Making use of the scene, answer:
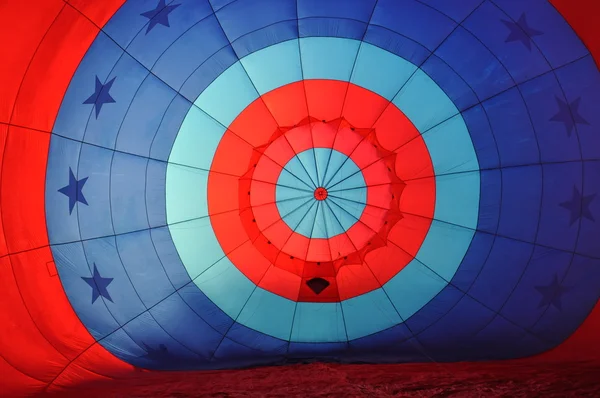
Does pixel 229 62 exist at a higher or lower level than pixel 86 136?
higher

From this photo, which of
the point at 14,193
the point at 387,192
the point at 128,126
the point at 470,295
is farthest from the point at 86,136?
the point at 470,295

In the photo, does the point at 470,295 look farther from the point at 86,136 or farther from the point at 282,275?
the point at 86,136

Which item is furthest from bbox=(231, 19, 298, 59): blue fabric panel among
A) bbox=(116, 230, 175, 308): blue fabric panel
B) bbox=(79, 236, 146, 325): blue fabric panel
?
bbox=(79, 236, 146, 325): blue fabric panel

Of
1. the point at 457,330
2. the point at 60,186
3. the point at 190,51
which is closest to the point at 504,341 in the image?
the point at 457,330

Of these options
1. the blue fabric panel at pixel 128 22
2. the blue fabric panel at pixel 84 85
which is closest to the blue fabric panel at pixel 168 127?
the blue fabric panel at pixel 84 85

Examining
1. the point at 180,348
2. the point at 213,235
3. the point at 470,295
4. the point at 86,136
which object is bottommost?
the point at 180,348

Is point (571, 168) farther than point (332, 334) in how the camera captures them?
No

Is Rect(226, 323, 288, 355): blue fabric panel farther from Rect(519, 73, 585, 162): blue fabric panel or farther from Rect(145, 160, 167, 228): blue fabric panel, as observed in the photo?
Rect(519, 73, 585, 162): blue fabric panel
